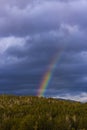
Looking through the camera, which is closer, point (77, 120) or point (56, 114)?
point (77, 120)

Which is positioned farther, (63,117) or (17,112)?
(17,112)

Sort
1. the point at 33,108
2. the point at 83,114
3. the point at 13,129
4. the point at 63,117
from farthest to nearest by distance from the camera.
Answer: the point at 33,108 → the point at 83,114 → the point at 63,117 → the point at 13,129

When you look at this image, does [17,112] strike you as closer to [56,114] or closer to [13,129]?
[56,114]

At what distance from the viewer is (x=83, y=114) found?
1889 centimetres

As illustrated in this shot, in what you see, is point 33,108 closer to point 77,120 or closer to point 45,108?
point 45,108

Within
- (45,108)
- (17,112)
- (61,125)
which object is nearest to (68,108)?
(45,108)

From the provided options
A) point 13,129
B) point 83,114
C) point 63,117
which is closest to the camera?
point 13,129

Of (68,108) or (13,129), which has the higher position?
(68,108)

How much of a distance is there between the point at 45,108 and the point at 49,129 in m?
4.00

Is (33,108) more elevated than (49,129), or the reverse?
(33,108)

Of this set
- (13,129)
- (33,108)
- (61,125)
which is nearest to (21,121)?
(13,129)

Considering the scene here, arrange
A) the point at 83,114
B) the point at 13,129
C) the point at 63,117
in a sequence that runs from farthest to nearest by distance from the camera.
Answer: the point at 83,114 < the point at 63,117 < the point at 13,129

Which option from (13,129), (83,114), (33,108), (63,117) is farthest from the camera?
(33,108)

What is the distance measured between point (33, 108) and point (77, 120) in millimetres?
3871
